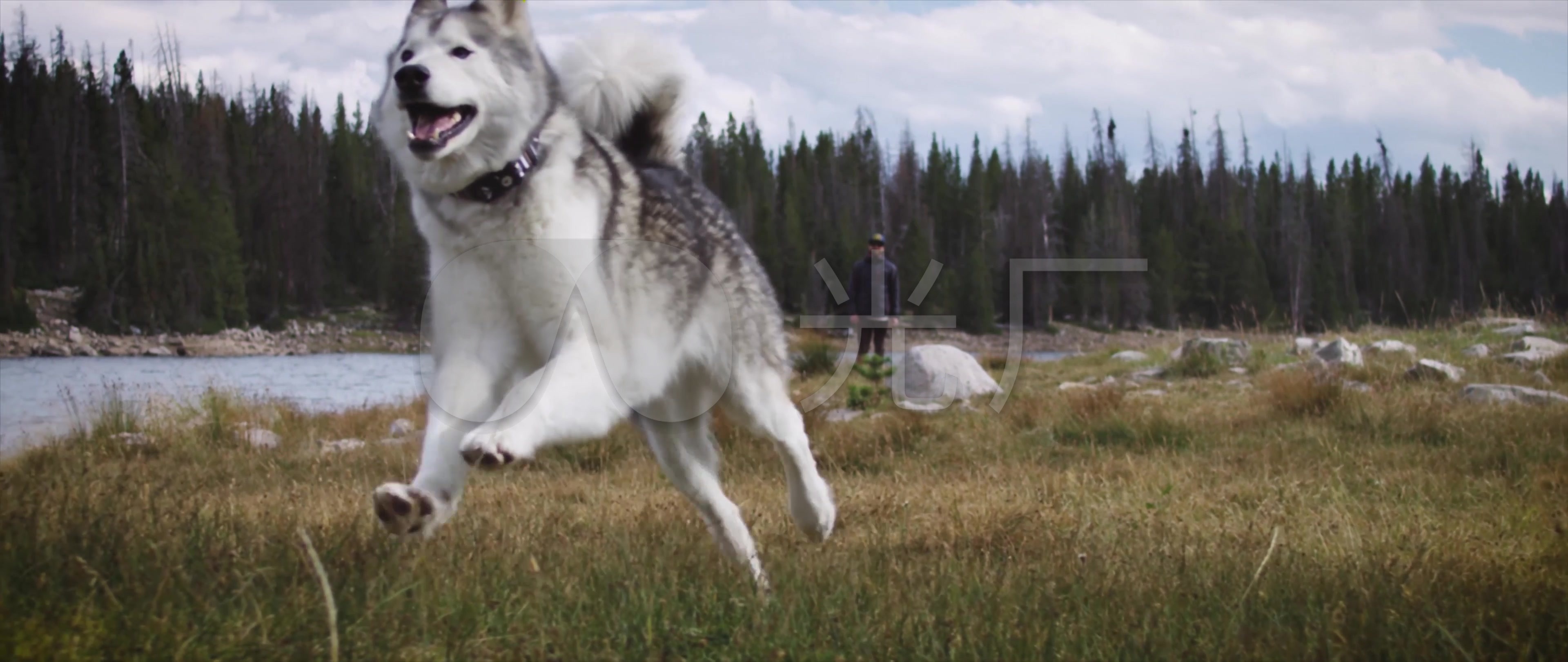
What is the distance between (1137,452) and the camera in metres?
7.74

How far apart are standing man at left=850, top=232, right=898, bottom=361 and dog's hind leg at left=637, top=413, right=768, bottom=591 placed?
9959 mm

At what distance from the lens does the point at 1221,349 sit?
13805 mm

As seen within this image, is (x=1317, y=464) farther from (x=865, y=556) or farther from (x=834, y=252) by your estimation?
(x=834, y=252)

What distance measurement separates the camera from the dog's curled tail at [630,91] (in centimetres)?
414

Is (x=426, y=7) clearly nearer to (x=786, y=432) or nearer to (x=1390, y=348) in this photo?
(x=786, y=432)

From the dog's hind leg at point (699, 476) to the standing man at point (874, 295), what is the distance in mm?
9959

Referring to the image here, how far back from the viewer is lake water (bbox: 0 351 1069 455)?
11039 mm

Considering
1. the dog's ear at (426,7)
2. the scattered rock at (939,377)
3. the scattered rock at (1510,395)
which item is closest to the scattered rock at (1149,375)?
the scattered rock at (939,377)

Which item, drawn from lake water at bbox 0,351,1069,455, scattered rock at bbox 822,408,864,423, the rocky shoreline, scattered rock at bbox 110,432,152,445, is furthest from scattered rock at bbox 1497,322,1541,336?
the rocky shoreline

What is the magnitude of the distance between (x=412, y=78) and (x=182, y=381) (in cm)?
1249

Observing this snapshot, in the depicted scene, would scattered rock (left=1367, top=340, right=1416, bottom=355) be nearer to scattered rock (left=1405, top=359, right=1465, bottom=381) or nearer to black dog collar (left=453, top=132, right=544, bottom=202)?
scattered rock (left=1405, top=359, right=1465, bottom=381)
